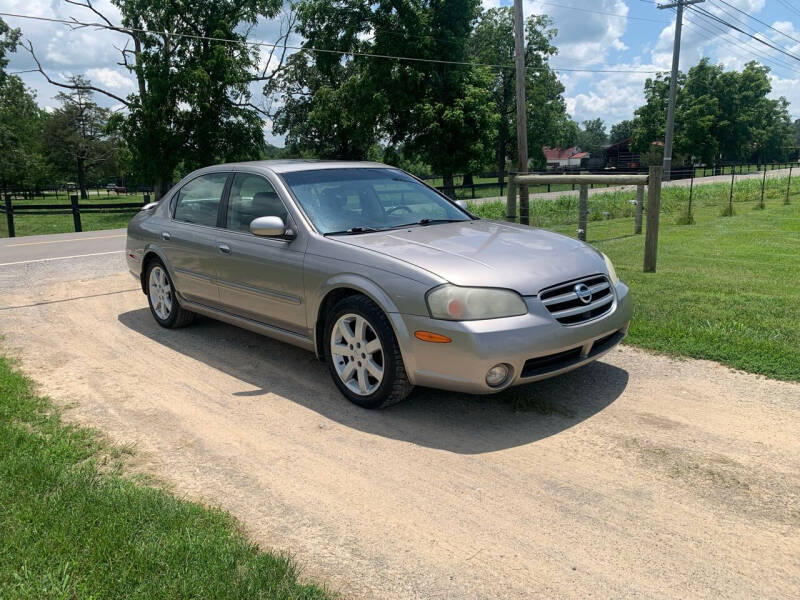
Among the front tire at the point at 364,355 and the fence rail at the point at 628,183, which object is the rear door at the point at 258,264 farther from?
the fence rail at the point at 628,183

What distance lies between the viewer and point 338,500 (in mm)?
3359

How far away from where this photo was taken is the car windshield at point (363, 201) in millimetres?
5102

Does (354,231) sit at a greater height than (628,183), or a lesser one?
lesser

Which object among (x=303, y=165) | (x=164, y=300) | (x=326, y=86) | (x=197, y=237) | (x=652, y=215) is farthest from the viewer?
(x=326, y=86)

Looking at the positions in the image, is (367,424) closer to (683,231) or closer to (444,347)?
(444,347)

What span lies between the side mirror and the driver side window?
0.25 metres

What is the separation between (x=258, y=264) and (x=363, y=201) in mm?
967

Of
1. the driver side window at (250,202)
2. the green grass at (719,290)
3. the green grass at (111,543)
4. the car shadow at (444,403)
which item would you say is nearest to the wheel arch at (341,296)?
the car shadow at (444,403)

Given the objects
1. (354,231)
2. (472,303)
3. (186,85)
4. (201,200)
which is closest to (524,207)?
(201,200)

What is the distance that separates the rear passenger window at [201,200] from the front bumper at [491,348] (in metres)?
2.58

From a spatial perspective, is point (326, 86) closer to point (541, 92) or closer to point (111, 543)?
point (541, 92)

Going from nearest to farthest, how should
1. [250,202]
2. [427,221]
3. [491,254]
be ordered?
[491,254] → [427,221] → [250,202]

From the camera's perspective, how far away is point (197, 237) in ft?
19.6

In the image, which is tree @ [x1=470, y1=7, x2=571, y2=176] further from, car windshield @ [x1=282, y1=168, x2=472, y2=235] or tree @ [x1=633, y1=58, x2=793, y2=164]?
car windshield @ [x1=282, y1=168, x2=472, y2=235]
